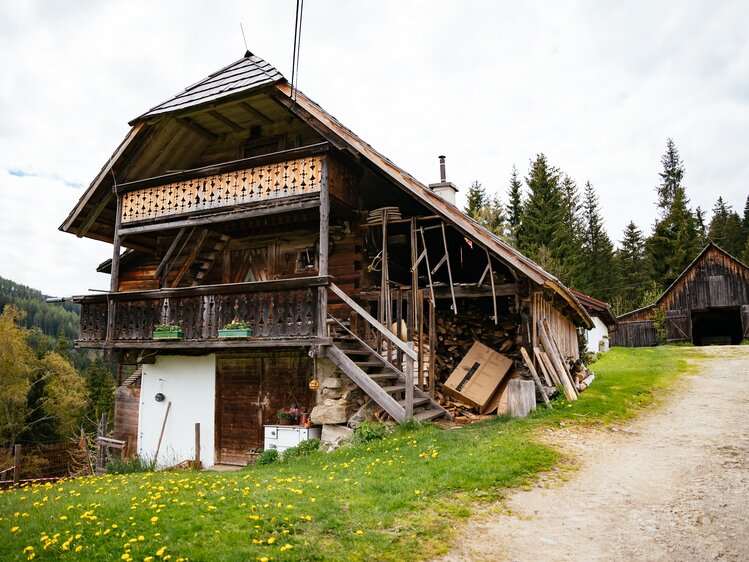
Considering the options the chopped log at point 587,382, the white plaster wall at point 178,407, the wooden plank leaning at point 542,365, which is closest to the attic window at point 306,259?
the white plaster wall at point 178,407

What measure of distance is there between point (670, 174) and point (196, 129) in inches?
1907

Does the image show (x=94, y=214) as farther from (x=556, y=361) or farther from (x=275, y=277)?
(x=556, y=361)

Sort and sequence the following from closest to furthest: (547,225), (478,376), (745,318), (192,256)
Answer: (478,376) < (192,256) < (745,318) < (547,225)

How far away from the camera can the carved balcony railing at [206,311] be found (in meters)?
10.2

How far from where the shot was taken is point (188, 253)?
14.1 meters

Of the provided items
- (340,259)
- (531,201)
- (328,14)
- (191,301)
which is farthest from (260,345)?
(531,201)

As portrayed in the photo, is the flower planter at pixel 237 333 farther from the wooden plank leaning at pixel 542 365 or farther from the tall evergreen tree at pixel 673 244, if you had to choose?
the tall evergreen tree at pixel 673 244

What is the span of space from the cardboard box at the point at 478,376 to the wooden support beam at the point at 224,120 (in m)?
7.76

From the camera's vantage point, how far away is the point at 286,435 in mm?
10672

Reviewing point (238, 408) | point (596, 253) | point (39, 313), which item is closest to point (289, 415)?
point (238, 408)

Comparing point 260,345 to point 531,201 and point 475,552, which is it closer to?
point 475,552

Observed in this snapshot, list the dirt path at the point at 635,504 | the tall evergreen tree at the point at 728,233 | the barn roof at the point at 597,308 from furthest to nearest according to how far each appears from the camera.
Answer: the tall evergreen tree at the point at 728,233 → the barn roof at the point at 597,308 → the dirt path at the point at 635,504

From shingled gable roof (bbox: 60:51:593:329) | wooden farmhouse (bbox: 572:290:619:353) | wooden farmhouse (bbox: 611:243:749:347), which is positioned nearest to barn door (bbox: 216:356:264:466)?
shingled gable roof (bbox: 60:51:593:329)

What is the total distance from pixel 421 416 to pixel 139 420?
25.7ft
